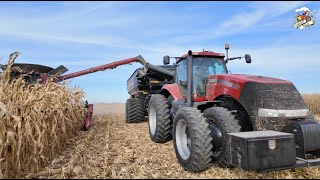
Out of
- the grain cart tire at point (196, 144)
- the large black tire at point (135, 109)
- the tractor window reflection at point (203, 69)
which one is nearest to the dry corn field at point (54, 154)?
the grain cart tire at point (196, 144)

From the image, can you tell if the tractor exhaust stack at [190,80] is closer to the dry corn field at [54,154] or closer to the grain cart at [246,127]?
the grain cart at [246,127]

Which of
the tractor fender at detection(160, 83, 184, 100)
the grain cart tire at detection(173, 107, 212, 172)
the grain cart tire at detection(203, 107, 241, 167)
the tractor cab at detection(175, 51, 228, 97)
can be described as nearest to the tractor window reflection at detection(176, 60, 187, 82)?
the tractor cab at detection(175, 51, 228, 97)

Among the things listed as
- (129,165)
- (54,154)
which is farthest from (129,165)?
(54,154)

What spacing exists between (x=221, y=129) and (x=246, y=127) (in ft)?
2.13

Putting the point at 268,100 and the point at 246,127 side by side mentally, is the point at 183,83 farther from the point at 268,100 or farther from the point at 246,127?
the point at 268,100

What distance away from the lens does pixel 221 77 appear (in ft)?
19.7

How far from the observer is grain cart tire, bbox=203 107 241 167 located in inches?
192

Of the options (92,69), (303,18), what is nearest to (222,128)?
(303,18)

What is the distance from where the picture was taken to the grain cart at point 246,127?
4.34m

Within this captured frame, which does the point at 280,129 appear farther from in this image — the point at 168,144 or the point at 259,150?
the point at 168,144

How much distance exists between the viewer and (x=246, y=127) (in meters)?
5.39

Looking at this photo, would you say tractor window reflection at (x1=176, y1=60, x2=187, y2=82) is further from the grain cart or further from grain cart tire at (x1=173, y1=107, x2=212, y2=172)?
grain cart tire at (x1=173, y1=107, x2=212, y2=172)

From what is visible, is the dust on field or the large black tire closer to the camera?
the dust on field

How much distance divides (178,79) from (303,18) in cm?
328
